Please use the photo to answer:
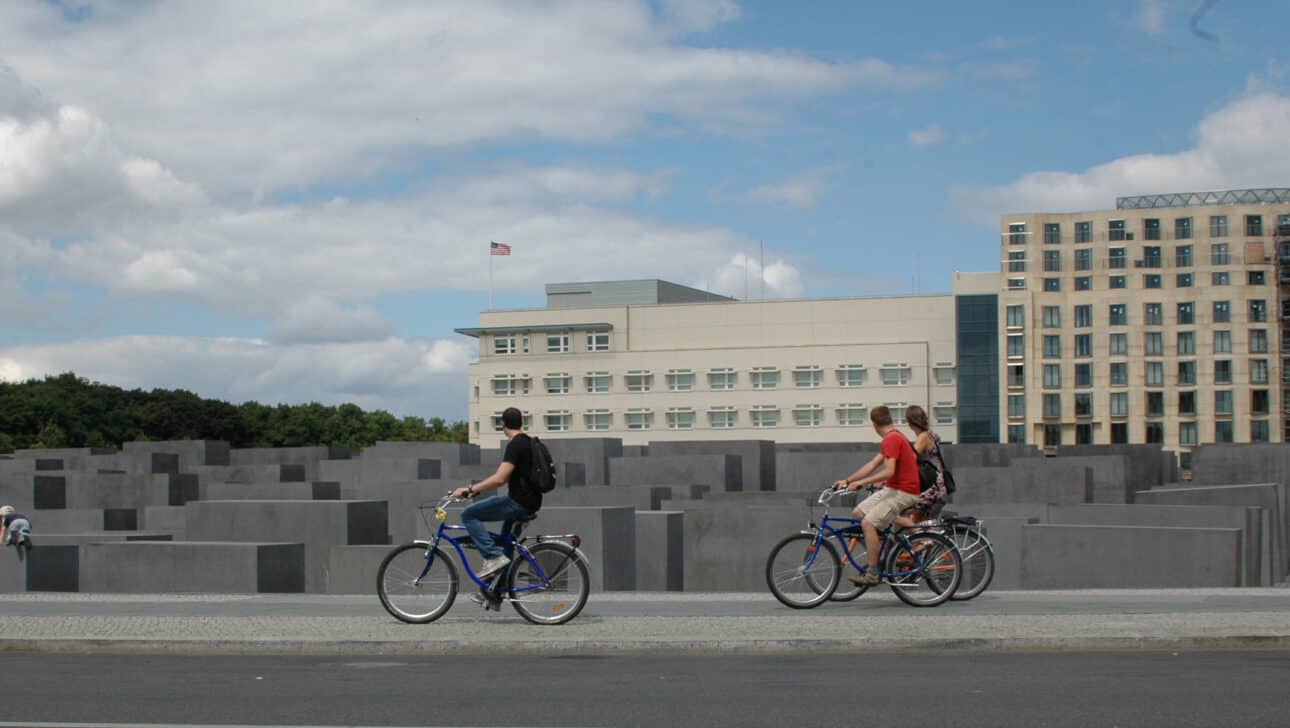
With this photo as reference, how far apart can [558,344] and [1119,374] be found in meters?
40.4

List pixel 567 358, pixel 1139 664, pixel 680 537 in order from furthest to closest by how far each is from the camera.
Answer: pixel 567 358 → pixel 680 537 → pixel 1139 664

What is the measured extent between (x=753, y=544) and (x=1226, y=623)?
8.22m

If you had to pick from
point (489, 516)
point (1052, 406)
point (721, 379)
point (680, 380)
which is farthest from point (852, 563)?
point (680, 380)

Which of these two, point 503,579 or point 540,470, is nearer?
point 540,470

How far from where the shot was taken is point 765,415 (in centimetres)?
10675

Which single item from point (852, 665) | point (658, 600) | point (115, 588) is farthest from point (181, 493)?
point (852, 665)

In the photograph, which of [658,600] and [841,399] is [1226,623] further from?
[841,399]

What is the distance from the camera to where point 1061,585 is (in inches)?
663

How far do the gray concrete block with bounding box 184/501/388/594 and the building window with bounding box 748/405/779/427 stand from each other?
85337mm

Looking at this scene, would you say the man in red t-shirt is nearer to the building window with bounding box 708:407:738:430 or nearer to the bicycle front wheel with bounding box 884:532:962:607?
the bicycle front wheel with bounding box 884:532:962:607

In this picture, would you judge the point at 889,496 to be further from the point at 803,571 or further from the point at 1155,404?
the point at 1155,404

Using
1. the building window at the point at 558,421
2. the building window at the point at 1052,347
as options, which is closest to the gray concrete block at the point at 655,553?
the building window at the point at 1052,347

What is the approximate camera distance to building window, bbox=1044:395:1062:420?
98688 mm

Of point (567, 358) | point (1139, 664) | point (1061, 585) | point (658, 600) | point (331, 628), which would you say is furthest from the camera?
point (567, 358)
